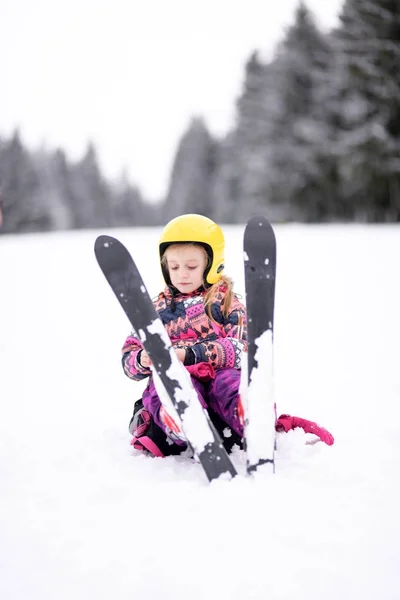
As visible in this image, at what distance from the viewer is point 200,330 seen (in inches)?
97.6

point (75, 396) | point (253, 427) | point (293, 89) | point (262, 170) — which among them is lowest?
point (75, 396)

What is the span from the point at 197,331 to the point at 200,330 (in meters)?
0.02

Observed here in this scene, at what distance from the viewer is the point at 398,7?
1642 cm

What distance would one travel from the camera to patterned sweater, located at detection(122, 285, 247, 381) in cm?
234

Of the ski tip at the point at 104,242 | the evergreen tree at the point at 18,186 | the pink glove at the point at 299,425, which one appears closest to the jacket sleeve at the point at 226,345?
the pink glove at the point at 299,425

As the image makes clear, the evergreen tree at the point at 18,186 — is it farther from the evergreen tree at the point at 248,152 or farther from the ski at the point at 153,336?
the ski at the point at 153,336

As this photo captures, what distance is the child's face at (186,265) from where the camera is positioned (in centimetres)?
245

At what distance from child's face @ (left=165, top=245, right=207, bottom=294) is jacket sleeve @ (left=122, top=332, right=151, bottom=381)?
365 millimetres

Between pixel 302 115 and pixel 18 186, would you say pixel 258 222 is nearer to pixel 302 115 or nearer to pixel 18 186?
pixel 302 115

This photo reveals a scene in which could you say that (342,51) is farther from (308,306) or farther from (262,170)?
(308,306)

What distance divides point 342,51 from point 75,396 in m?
19.1

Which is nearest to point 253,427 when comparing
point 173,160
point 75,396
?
point 75,396

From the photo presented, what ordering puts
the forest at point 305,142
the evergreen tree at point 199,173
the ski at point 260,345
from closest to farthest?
the ski at point 260,345 < the forest at point 305,142 < the evergreen tree at point 199,173

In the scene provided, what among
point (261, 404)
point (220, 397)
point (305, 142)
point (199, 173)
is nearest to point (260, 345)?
point (261, 404)
